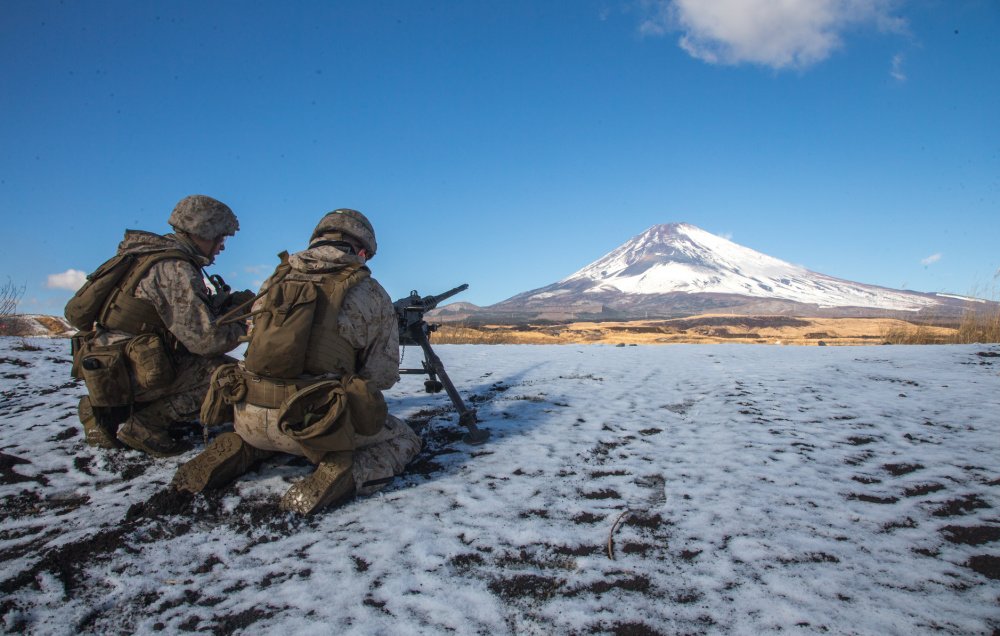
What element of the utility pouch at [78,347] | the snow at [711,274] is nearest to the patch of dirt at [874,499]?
the utility pouch at [78,347]

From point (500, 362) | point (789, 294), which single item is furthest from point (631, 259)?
point (500, 362)

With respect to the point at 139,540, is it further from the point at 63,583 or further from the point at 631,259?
the point at 631,259

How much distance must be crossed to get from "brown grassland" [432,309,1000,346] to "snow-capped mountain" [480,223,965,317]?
2109 inches

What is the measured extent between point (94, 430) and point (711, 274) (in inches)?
5746

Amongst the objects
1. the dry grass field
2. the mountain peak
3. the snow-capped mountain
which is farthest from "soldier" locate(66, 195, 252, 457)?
the mountain peak

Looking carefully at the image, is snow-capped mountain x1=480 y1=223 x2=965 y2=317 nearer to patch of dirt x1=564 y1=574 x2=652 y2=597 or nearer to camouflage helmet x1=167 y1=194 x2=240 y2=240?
camouflage helmet x1=167 y1=194 x2=240 y2=240

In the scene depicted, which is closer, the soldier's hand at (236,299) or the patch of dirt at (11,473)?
the patch of dirt at (11,473)

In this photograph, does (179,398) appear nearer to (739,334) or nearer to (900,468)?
(900,468)

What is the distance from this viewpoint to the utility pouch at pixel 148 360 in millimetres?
3869

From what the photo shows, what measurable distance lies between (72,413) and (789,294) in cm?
13738

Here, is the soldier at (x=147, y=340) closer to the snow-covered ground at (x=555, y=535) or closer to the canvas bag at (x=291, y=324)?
the snow-covered ground at (x=555, y=535)

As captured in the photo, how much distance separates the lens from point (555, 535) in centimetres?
283

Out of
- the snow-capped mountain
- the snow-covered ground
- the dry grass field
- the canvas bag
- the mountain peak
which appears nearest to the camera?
the snow-covered ground

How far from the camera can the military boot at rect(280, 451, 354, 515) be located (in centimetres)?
309
